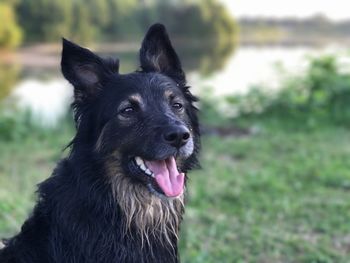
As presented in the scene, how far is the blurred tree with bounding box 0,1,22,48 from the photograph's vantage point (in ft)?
111

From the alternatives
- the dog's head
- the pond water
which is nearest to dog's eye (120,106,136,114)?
the dog's head

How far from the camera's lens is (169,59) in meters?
3.89

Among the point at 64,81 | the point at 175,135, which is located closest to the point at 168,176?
the point at 175,135

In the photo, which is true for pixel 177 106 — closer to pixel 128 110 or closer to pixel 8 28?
pixel 128 110

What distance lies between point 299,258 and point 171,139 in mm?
2570

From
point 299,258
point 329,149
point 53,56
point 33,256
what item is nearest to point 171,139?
point 33,256

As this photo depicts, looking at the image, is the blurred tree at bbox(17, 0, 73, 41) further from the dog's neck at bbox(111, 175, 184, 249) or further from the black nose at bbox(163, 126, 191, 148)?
the black nose at bbox(163, 126, 191, 148)

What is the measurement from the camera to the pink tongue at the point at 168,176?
334cm

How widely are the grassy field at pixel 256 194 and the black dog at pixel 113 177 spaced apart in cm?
172

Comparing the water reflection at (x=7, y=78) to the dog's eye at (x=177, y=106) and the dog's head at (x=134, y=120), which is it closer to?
the dog's head at (x=134, y=120)

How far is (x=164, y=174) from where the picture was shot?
340cm

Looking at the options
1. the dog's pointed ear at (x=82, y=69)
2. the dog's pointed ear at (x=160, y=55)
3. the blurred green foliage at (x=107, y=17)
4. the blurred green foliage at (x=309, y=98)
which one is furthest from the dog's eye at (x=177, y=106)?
the blurred green foliage at (x=107, y=17)

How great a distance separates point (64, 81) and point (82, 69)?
11889 millimetres

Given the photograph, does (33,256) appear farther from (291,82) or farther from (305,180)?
(291,82)
